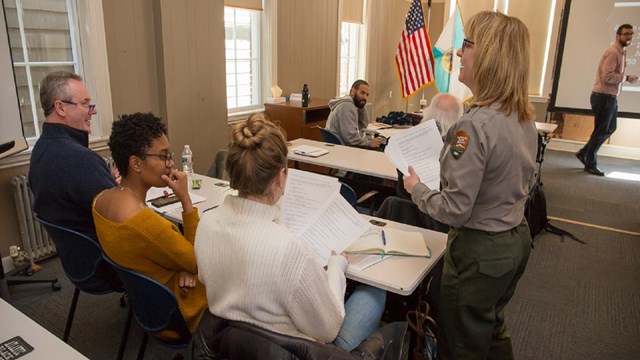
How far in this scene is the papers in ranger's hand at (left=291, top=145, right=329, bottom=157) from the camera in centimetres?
365

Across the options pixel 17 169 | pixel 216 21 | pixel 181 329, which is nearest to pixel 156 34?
pixel 216 21

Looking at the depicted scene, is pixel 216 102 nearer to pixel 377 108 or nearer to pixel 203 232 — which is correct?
pixel 203 232

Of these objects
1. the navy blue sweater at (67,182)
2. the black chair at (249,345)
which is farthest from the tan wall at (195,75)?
the black chair at (249,345)

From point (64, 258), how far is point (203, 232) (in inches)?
42.2

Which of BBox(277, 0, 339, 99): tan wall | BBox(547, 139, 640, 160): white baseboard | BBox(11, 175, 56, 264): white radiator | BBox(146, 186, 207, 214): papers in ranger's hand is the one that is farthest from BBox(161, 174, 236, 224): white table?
BBox(547, 139, 640, 160): white baseboard

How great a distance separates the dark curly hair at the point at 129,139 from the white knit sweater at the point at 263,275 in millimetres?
612

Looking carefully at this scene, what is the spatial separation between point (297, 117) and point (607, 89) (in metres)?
4.08

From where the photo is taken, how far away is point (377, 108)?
7.89 metres

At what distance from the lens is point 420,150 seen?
2.07 metres

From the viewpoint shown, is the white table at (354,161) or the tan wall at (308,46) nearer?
the white table at (354,161)

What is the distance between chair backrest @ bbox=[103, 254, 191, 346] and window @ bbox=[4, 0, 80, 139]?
6.71 feet

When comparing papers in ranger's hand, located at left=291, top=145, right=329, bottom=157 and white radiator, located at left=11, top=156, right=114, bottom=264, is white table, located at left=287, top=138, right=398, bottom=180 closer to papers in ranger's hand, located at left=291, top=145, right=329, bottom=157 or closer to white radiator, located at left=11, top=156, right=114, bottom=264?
papers in ranger's hand, located at left=291, top=145, right=329, bottom=157

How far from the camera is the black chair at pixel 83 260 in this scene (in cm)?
187

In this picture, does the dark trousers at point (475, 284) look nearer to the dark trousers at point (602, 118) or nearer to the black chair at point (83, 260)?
the black chair at point (83, 260)
